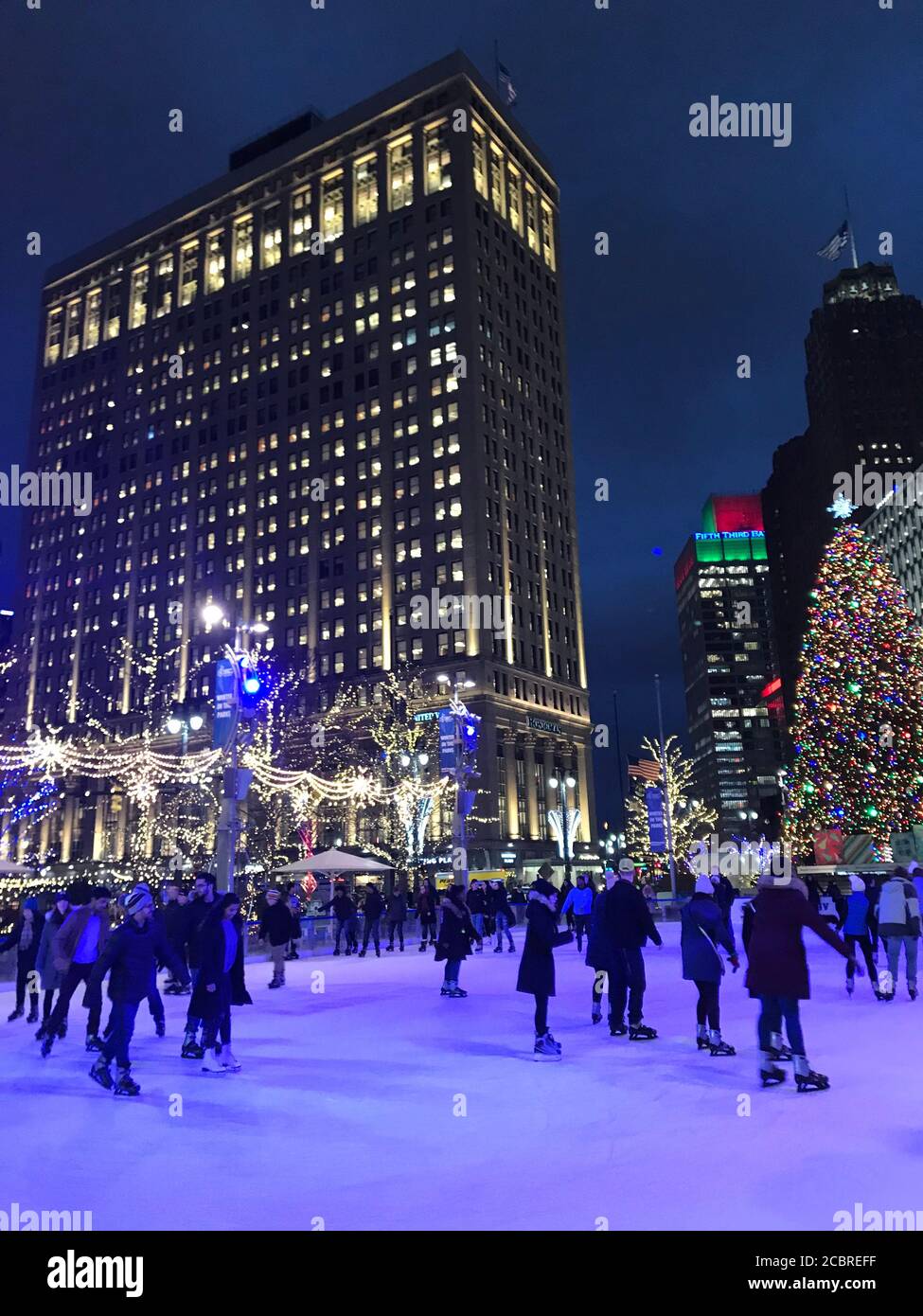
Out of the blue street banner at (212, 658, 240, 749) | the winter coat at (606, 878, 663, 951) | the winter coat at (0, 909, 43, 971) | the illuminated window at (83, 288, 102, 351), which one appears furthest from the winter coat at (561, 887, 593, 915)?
the illuminated window at (83, 288, 102, 351)

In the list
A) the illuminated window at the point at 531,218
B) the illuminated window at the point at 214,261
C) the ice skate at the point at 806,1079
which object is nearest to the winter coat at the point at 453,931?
the ice skate at the point at 806,1079

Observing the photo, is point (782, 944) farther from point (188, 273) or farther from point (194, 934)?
point (188, 273)

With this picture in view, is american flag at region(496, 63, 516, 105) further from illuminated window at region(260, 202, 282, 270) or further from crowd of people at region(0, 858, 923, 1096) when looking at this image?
crowd of people at region(0, 858, 923, 1096)

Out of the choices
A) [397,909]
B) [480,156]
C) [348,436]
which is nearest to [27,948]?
[397,909]

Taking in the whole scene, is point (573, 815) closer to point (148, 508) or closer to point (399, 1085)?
point (399, 1085)

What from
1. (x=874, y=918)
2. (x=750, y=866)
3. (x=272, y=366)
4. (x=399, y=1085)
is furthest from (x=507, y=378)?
(x=399, y=1085)

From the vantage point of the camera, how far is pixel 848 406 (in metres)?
140

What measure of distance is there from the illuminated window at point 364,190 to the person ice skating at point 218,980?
4080 inches

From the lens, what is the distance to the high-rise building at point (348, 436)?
86.7 meters

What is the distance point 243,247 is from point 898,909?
384 feet

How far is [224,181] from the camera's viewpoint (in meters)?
114

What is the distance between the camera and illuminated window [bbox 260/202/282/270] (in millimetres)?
107312

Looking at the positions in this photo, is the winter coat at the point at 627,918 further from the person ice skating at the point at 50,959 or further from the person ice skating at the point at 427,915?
the person ice skating at the point at 427,915
